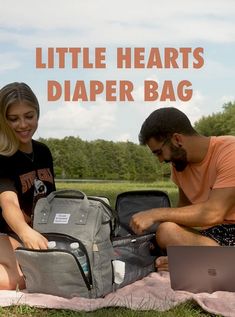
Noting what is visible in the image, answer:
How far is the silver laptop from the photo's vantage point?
9.91 ft

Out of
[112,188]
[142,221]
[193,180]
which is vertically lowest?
[112,188]

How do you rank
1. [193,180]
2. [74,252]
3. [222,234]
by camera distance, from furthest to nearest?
[193,180]
[222,234]
[74,252]

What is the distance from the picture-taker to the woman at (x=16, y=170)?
11.4 feet

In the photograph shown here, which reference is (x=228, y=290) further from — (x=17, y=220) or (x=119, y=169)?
(x=119, y=169)

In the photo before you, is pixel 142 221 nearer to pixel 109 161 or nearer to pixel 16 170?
pixel 16 170

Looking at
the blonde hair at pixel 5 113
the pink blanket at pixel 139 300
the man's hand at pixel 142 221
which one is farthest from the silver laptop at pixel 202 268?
the blonde hair at pixel 5 113

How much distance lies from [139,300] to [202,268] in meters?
0.37

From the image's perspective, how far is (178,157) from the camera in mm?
3602

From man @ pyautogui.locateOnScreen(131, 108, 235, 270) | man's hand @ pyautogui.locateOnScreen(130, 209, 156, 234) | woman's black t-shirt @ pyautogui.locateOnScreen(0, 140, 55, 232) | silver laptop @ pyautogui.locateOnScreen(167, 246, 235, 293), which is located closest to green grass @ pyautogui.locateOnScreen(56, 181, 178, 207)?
woman's black t-shirt @ pyautogui.locateOnScreen(0, 140, 55, 232)

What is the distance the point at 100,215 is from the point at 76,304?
503 millimetres

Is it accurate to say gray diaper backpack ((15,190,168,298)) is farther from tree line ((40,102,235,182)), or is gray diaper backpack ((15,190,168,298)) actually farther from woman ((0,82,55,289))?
tree line ((40,102,235,182))

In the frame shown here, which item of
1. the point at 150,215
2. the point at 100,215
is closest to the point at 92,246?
the point at 100,215

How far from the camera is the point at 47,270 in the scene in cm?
310

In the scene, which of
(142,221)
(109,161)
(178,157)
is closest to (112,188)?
(109,161)
